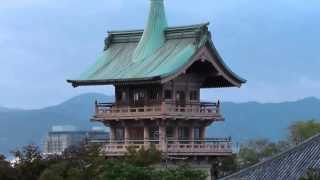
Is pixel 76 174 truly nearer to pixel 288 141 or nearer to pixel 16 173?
pixel 16 173

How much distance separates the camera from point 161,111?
65750 millimetres

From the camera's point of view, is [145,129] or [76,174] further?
[145,129]

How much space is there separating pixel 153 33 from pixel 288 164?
3283cm

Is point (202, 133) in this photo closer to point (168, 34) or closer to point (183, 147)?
point (183, 147)

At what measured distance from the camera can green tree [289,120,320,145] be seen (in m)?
101

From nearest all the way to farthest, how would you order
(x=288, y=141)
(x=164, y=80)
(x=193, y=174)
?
(x=193, y=174) < (x=164, y=80) < (x=288, y=141)

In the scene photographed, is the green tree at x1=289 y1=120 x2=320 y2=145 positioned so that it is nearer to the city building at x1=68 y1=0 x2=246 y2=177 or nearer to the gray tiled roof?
the city building at x1=68 y1=0 x2=246 y2=177

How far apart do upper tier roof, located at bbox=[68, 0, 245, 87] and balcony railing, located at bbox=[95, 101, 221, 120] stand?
5.60ft

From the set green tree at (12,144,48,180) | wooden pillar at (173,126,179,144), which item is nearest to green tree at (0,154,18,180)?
green tree at (12,144,48,180)

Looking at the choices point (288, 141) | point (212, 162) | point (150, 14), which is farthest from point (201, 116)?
point (288, 141)

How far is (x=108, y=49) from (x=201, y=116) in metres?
8.62

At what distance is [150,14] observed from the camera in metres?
71.7

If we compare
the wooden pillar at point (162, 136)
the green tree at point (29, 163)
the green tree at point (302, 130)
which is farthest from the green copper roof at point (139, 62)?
the green tree at point (302, 130)

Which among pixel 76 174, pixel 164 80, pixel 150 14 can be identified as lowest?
pixel 76 174
